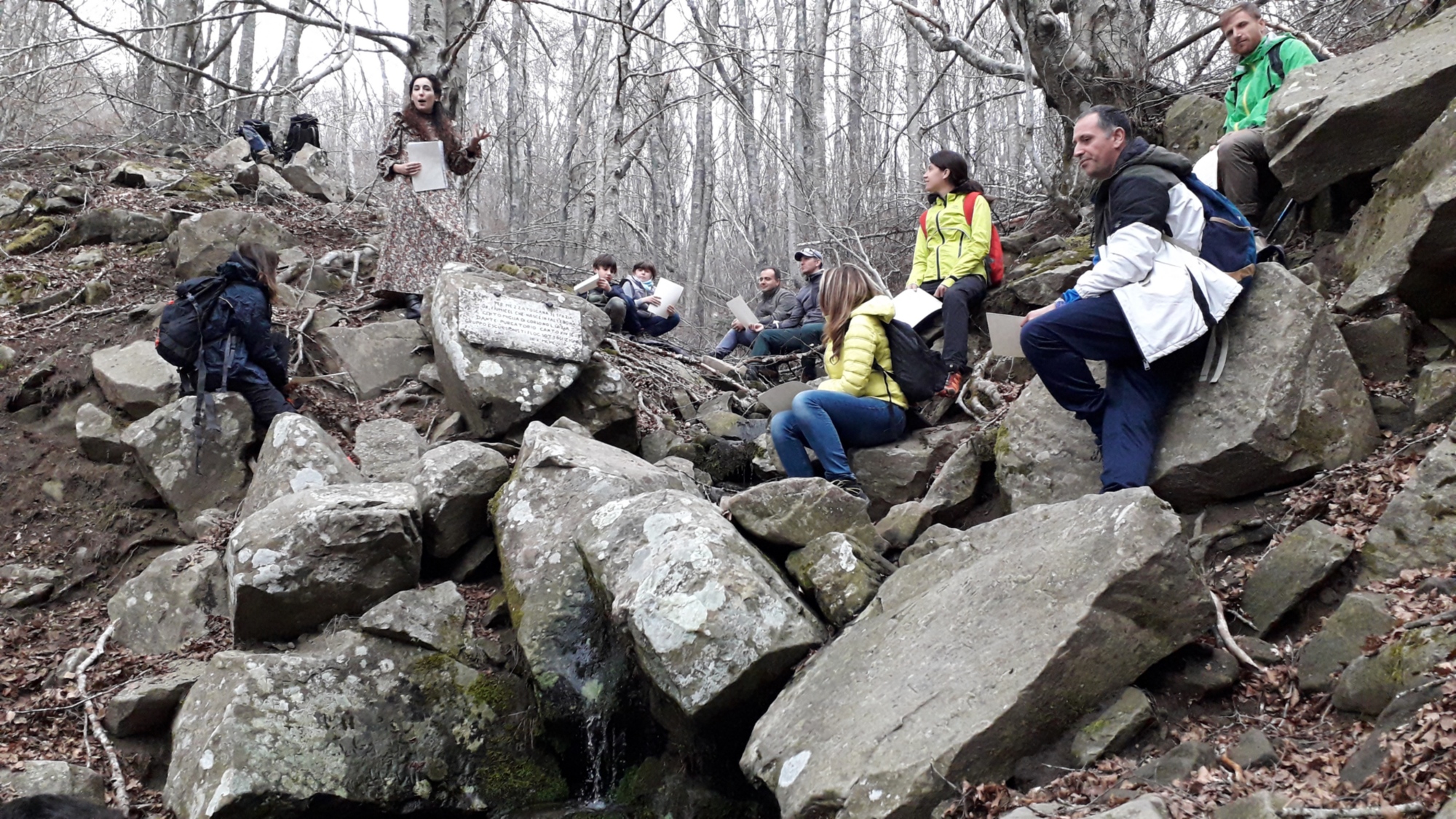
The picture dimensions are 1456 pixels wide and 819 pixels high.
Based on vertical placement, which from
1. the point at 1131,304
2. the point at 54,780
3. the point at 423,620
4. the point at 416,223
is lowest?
the point at 54,780

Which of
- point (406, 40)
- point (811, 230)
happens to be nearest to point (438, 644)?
point (406, 40)

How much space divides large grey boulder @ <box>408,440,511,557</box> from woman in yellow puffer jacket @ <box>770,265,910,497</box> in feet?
6.04

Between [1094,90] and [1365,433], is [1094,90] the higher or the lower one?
the higher one

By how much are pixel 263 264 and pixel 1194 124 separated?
758 cm

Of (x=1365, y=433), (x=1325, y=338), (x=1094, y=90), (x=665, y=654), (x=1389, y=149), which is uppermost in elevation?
(x=1094, y=90)

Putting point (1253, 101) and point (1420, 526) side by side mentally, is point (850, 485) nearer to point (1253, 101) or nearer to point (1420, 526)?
point (1420, 526)

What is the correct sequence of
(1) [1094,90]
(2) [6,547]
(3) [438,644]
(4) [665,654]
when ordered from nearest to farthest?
1. (4) [665,654]
2. (3) [438,644]
3. (2) [6,547]
4. (1) [1094,90]

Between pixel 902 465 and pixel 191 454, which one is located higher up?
pixel 902 465

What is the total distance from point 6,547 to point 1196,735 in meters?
7.14

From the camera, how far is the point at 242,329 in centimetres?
641

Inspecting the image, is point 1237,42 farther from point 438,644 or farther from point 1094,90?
point 438,644

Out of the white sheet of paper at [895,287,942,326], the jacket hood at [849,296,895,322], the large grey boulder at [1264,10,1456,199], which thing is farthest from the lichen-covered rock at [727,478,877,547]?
the large grey boulder at [1264,10,1456,199]

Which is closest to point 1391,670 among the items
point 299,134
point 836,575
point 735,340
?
point 836,575

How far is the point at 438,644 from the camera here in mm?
4918
